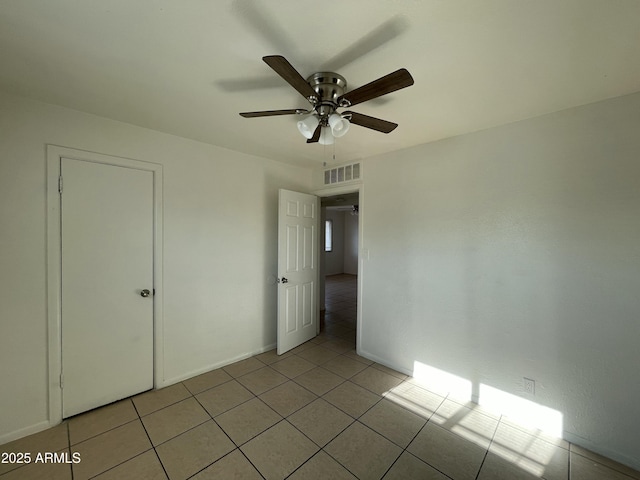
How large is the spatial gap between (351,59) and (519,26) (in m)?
0.75

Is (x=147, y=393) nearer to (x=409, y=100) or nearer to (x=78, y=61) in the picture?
(x=78, y=61)

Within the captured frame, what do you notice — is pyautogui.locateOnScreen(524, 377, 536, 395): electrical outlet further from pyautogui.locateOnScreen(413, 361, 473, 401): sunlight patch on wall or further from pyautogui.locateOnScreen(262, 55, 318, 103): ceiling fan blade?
pyautogui.locateOnScreen(262, 55, 318, 103): ceiling fan blade

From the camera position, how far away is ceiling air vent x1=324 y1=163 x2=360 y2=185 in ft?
9.99

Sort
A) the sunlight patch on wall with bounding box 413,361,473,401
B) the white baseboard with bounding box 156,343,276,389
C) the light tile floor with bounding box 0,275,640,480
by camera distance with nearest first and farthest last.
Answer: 1. the light tile floor with bounding box 0,275,640,480
2. the sunlight patch on wall with bounding box 413,361,473,401
3. the white baseboard with bounding box 156,343,276,389

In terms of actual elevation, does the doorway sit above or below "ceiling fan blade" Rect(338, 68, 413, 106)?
below

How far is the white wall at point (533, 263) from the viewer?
163cm

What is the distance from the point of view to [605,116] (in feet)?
5.50

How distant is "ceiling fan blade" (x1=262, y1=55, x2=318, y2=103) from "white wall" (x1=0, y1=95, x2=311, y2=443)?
175 cm

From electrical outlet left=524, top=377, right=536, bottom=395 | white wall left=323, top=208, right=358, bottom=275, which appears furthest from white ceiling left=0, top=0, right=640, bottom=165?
white wall left=323, top=208, right=358, bottom=275

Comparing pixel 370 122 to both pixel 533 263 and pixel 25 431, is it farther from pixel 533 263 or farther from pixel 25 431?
pixel 25 431

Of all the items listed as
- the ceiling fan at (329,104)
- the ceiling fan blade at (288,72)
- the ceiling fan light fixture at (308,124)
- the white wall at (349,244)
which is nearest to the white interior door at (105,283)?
the ceiling fan at (329,104)

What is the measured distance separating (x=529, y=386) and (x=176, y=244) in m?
3.26

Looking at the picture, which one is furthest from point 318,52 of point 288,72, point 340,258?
point 340,258

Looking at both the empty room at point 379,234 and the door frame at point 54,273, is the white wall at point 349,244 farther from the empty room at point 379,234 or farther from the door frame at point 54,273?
the door frame at point 54,273
